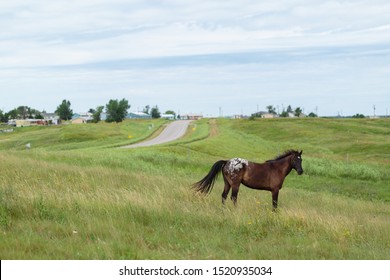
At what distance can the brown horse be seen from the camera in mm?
13148

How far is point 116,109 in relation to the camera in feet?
471

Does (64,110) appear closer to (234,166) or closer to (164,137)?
(164,137)

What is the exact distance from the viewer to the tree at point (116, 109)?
143 metres

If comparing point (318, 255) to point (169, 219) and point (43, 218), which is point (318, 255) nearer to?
point (169, 219)

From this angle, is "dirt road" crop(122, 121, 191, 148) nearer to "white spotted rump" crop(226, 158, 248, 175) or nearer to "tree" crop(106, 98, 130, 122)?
"white spotted rump" crop(226, 158, 248, 175)

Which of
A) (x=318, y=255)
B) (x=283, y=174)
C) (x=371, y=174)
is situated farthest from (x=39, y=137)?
(x=318, y=255)

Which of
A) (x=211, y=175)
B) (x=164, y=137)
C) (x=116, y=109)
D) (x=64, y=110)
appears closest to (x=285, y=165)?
(x=211, y=175)

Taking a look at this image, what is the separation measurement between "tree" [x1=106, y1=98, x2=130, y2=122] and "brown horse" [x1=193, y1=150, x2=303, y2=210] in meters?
131

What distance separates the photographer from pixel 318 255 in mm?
7836

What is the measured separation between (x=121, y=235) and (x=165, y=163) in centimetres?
2640

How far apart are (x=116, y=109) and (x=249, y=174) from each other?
133040 mm

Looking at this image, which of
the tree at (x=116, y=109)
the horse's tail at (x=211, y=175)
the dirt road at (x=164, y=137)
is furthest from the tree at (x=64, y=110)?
the horse's tail at (x=211, y=175)

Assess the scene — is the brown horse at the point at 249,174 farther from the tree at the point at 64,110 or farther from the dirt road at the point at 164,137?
the tree at the point at 64,110

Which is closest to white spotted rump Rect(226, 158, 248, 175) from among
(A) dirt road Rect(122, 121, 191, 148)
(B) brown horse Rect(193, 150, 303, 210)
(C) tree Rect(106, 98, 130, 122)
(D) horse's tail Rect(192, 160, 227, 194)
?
(B) brown horse Rect(193, 150, 303, 210)
